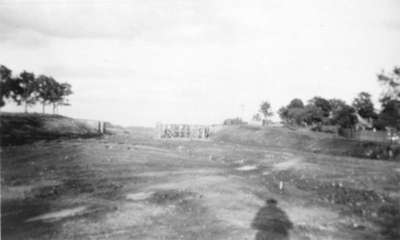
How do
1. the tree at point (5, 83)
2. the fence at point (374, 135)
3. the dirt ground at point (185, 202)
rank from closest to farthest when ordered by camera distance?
the dirt ground at point (185, 202) < the fence at point (374, 135) < the tree at point (5, 83)

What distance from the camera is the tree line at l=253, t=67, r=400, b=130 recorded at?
35.5m

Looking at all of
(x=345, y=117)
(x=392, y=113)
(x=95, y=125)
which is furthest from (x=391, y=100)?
(x=95, y=125)

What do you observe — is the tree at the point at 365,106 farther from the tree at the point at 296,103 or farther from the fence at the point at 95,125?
the fence at the point at 95,125

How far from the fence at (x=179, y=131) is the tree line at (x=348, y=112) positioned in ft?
77.4

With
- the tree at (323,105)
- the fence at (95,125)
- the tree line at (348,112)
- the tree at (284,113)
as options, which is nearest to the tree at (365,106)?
the tree line at (348,112)

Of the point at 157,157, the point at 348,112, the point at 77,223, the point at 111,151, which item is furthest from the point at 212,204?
the point at 348,112

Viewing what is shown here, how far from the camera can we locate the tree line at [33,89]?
172 feet

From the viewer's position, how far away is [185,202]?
349 inches

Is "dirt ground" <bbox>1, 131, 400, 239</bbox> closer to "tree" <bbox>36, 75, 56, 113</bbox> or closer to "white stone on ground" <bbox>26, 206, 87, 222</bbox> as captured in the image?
"white stone on ground" <bbox>26, 206, 87, 222</bbox>

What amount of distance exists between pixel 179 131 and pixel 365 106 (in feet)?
140

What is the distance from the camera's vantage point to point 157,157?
702 inches

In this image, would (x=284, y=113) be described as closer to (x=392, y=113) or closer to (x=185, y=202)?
(x=392, y=113)

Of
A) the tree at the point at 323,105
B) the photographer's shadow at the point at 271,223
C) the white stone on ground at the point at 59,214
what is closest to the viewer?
the photographer's shadow at the point at 271,223

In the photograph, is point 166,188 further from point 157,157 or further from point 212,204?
point 157,157
